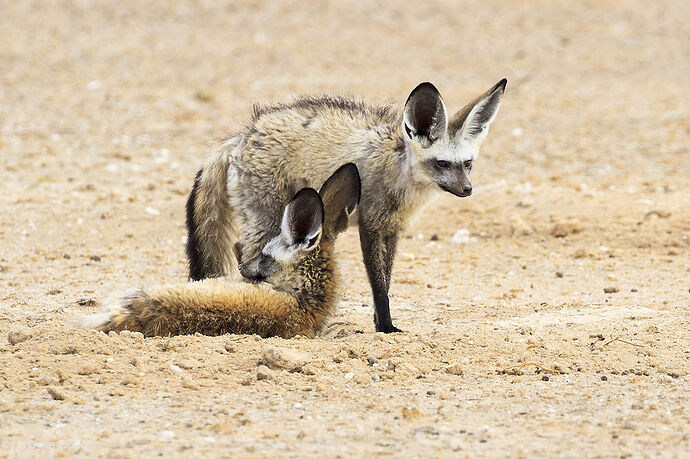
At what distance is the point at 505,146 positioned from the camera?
14.9 m

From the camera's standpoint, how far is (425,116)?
24.5ft

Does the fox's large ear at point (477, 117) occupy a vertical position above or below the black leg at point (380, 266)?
above

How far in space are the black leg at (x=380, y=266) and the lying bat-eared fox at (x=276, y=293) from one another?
345 millimetres

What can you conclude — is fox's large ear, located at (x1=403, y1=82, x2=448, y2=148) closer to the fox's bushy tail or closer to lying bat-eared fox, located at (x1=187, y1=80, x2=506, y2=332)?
lying bat-eared fox, located at (x1=187, y1=80, x2=506, y2=332)

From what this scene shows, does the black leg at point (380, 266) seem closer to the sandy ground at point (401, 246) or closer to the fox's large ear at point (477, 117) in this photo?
the sandy ground at point (401, 246)

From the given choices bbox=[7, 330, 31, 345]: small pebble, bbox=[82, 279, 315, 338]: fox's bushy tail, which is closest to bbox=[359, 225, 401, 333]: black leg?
bbox=[82, 279, 315, 338]: fox's bushy tail

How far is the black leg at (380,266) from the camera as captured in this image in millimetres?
7125

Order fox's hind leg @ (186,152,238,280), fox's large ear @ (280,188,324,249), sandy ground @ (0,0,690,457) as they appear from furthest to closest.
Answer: fox's hind leg @ (186,152,238,280), fox's large ear @ (280,188,324,249), sandy ground @ (0,0,690,457)

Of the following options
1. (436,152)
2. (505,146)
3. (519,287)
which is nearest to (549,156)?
(505,146)

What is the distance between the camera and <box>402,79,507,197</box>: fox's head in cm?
738

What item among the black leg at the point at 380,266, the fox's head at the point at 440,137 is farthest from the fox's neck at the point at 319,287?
the fox's head at the point at 440,137

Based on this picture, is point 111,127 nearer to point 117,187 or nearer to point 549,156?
point 117,187

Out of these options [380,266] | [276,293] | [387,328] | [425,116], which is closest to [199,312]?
[276,293]

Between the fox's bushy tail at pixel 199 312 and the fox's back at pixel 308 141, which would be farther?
the fox's back at pixel 308 141
